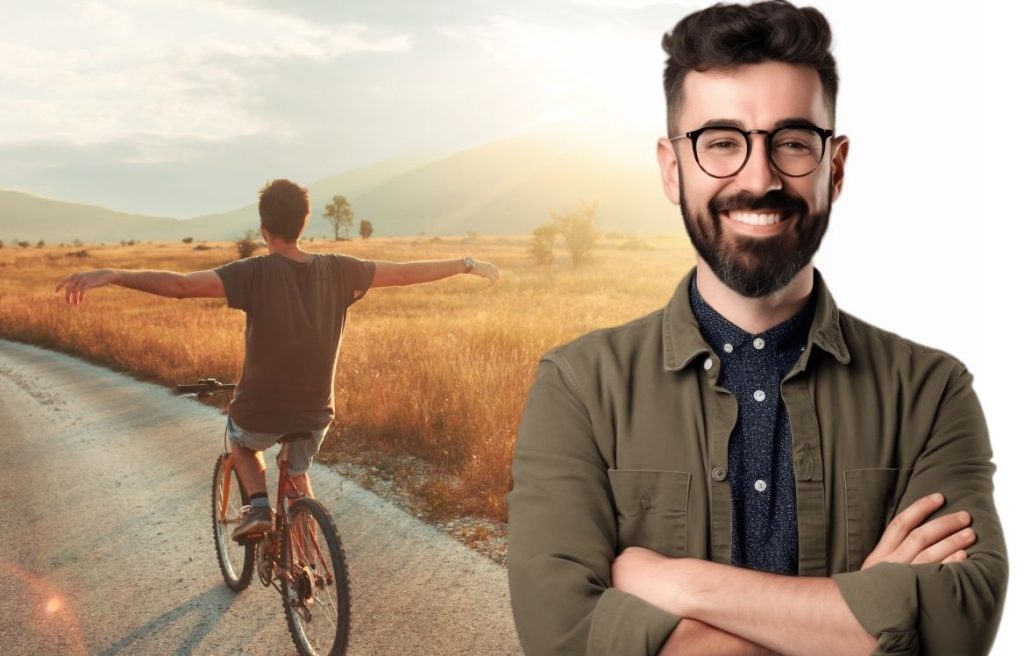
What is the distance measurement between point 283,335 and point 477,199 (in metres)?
17.6

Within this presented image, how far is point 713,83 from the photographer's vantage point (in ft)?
6.75

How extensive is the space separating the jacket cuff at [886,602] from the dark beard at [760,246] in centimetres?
55

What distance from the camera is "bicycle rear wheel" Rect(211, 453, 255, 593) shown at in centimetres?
479

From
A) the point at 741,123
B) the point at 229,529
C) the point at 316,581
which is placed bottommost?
the point at 229,529

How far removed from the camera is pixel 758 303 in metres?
2.06

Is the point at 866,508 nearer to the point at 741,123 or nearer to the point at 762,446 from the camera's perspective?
the point at 762,446

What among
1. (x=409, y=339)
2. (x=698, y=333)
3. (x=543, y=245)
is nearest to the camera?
(x=698, y=333)

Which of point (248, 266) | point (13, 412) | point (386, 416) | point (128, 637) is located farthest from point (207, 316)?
point (248, 266)

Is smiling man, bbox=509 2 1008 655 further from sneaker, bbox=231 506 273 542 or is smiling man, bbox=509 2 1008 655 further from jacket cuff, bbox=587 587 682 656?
sneaker, bbox=231 506 273 542

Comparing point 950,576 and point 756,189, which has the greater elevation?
point 756,189

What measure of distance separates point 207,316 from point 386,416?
13.2 feet

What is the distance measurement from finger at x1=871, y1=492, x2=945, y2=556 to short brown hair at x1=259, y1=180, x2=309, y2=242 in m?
2.73

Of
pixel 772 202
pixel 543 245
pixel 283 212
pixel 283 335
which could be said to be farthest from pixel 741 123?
pixel 543 245

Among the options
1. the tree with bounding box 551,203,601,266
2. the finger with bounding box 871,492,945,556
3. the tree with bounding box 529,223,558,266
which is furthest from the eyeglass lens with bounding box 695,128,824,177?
the tree with bounding box 551,203,601,266
